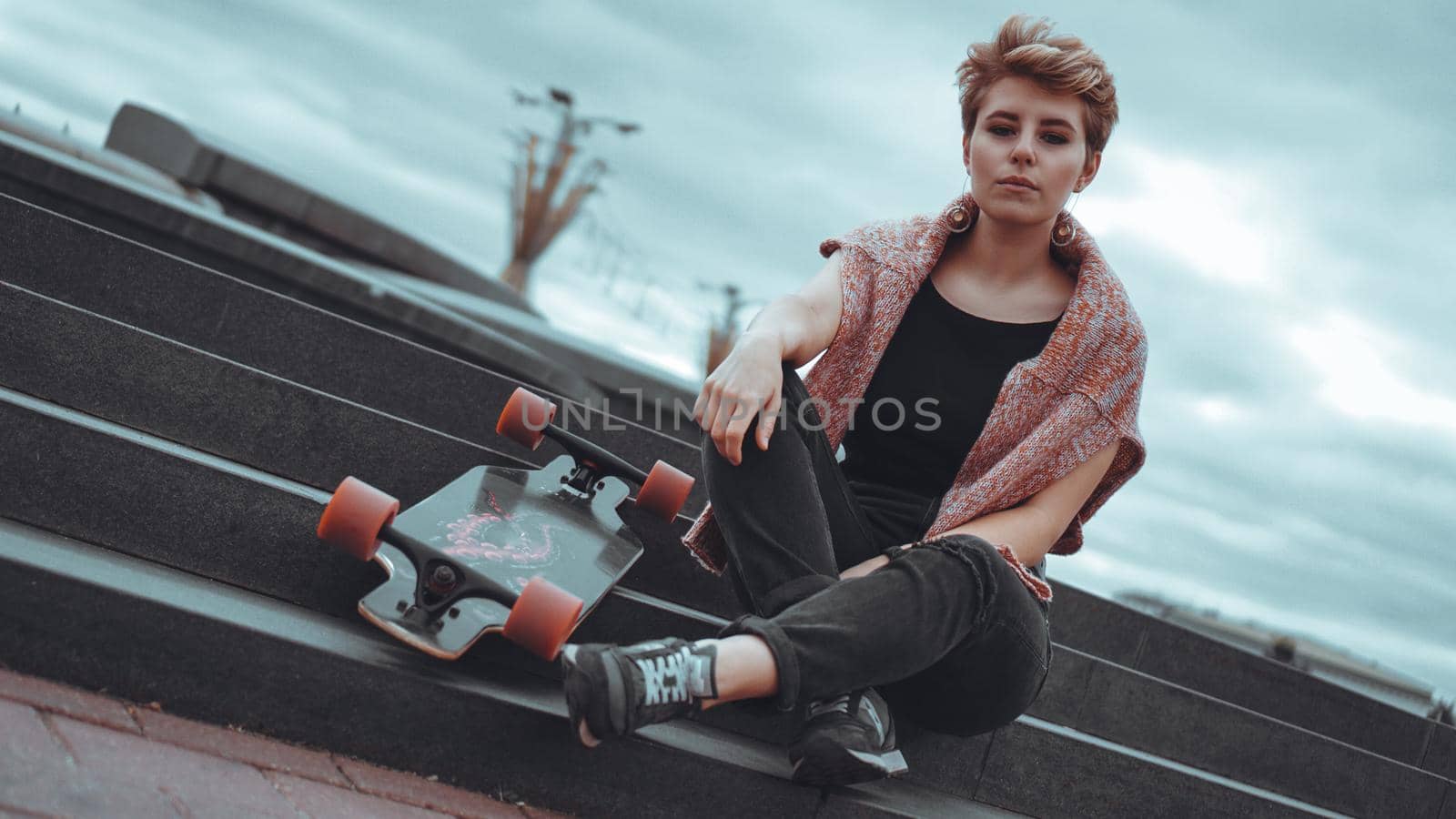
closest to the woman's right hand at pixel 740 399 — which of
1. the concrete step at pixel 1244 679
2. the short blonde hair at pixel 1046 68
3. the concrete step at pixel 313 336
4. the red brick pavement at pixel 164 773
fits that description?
the red brick pavement at pixel 164 773

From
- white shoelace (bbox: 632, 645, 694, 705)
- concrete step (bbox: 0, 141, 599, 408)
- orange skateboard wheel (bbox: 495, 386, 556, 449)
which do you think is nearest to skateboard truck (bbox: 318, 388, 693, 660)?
white shoelace (bbox: 632, 645, 694, 705)

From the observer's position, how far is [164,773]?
1.52 meters

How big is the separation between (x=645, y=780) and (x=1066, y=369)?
1253mm

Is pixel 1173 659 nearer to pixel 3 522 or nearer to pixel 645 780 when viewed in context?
pixel 645 780

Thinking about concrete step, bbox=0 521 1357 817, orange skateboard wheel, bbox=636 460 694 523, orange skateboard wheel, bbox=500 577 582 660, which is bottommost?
concrete step, bbox=0 521 1357 817

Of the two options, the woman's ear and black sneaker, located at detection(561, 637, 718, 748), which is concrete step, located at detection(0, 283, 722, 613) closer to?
black sneaker, located at detection(561, 637, 718, 748)

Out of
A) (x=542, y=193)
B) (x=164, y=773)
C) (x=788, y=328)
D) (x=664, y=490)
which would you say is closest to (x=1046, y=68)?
(x=788, y=328)

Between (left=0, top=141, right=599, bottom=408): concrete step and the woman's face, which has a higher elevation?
the woman's face

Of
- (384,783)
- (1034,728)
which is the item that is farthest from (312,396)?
(1034,728)

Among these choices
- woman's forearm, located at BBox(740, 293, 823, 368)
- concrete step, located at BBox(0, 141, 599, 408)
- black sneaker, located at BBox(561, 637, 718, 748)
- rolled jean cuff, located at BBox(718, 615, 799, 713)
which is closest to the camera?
black sneaker, located at BBox(561, 637, 718, 748)

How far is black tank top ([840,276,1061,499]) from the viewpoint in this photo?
2439mm

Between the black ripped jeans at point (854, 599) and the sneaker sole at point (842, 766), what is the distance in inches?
4.1

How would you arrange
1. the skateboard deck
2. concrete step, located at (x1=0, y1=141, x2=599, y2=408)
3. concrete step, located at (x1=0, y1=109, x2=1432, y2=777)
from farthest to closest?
concrete step, located at (x1=0, y1=141, x2=599, y2=408), concrete step, located at (x1=0, y1=109, x2=1432, y2=777), the skateboard deck

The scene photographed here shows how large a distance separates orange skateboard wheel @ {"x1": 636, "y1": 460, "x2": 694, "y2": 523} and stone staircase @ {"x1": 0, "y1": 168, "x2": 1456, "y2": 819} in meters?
0.16
